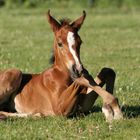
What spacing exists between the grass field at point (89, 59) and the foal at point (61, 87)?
23 cm

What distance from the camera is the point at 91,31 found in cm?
2523

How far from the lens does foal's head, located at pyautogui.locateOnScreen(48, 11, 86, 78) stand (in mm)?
8430

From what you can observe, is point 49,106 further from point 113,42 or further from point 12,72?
point 113,42

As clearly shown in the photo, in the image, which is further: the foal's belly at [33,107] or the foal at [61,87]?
the foal's belly at [33,107]

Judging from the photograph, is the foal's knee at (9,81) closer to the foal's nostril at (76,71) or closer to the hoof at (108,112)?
the foal's nostril at (76,71)

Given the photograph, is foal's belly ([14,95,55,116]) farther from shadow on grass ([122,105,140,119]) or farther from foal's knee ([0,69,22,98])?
shadow on grass ([122,105,140,119])

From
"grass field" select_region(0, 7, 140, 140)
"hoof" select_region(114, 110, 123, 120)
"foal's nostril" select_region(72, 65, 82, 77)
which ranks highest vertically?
"foal's nostril" select_region(72, 65, 82, 77)

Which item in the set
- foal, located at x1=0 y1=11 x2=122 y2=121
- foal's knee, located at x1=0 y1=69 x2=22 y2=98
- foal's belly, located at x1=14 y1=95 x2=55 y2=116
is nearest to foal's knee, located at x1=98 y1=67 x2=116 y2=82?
foal, located at x1=0 y1=11 x2=122 y2=121

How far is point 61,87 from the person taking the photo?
908 centimetres

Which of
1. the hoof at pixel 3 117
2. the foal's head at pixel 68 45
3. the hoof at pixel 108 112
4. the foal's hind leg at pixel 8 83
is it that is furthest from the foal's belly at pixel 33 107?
the hoof at pixel 108 112

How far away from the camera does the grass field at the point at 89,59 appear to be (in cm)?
810

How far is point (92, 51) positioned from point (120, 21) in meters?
11.1

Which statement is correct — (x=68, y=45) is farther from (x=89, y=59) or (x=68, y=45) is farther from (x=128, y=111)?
(x=89, y=59)

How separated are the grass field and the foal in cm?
23
